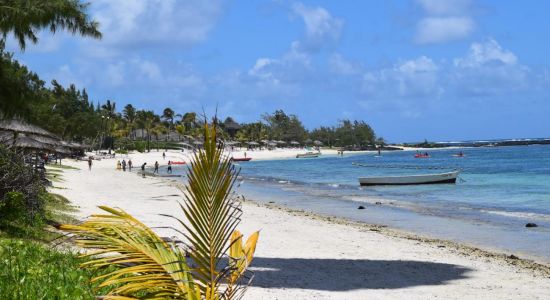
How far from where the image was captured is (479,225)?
20359mm

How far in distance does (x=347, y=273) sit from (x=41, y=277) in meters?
5.99

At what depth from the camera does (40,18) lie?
1003 centimetres

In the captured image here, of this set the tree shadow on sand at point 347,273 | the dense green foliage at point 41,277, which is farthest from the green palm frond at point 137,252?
the tree shadow on sand at point 347,273

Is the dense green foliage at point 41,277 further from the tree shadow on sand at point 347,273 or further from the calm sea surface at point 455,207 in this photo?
the calm sea surface at point 455,207

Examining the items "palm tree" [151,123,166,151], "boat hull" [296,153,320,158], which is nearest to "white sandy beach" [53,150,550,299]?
"boat hull" [296,153,320,158]

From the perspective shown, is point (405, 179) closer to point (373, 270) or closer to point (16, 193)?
point (373, 270)

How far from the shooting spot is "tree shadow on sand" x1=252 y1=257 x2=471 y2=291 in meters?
9.41

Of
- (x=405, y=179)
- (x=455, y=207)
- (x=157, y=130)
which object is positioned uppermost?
(x=157, y=130)

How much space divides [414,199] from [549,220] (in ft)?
32.9

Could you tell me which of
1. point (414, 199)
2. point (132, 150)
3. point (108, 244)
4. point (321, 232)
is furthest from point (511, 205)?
point (132, 150)

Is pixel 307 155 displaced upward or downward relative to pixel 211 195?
downward

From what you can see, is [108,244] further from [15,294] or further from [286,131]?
[286,131]

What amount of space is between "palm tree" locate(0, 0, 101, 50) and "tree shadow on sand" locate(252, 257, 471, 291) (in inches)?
199

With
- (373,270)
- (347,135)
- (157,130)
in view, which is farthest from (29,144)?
(347,135)
